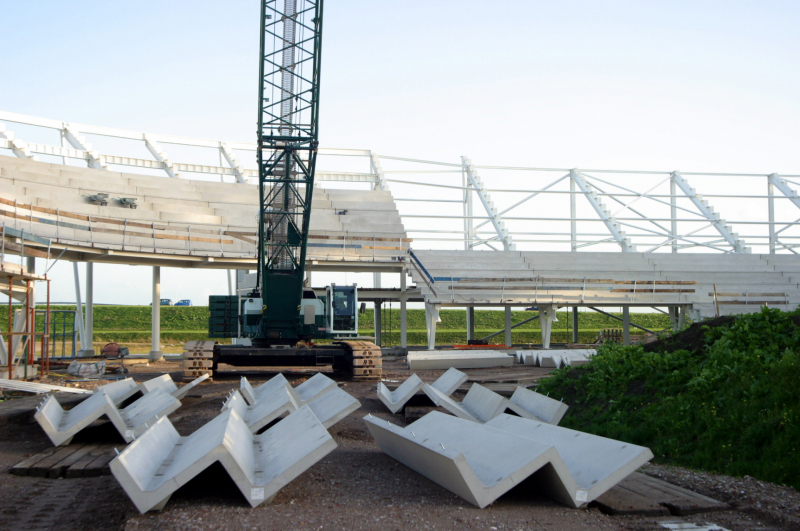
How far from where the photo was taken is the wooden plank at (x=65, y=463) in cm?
→ 643

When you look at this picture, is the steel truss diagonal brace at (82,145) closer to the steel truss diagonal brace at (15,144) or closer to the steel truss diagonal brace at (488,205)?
the steel truss diagonal brace at (15,144)

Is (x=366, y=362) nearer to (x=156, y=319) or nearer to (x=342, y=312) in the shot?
(x=342, y=312)

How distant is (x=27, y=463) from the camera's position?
21.8 ft

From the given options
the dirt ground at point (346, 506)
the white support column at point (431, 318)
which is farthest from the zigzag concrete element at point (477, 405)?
the white support column at point (431, 318)

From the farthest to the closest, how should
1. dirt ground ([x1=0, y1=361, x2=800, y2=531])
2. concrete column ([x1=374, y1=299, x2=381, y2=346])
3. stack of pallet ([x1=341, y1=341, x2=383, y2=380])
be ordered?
concrete column ([x1=374, y1=299, x2=381, y2=346]) → stack of pallet ([x1=341, y1=341, x2=383, y2=380]) → dirt ground ([x1=0, y1=361, x2=800, y2=531])

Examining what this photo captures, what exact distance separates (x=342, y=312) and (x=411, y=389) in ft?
24.5

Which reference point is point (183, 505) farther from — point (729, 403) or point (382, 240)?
point (382, 240)

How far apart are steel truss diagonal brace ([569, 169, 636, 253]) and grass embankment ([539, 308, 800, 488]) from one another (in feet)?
76.8

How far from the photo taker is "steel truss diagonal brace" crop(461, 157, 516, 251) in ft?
104

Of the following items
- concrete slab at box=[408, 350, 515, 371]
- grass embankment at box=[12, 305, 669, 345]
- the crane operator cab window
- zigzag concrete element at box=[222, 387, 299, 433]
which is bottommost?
grass embankment at box=[12, 305, 669, 345]

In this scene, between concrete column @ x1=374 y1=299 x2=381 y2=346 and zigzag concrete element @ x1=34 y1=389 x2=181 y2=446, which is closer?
zigzag concrete element @ x1=34 y1=389 x2=181 y2=446

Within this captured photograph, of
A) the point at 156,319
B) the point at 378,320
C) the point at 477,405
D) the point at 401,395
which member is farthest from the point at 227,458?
the point at 378,320

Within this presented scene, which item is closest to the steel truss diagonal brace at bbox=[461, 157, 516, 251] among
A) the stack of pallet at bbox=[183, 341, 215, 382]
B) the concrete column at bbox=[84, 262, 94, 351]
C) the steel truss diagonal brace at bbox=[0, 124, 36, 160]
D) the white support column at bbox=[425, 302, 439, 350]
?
the white support column at bbox=[425, 302, 439, 350]

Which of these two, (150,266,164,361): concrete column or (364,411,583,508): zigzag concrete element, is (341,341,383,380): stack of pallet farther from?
(150,266,164,361): concrete column
